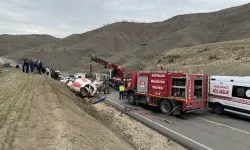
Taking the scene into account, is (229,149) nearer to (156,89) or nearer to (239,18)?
(156,89)

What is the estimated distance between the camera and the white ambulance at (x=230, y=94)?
1513 centimetres

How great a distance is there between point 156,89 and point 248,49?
2562 cm

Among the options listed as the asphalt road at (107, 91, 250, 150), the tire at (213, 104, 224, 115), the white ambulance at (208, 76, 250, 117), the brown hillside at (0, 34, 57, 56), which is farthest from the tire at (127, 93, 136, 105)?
the brown hillside at (0, 34, 57, 56)

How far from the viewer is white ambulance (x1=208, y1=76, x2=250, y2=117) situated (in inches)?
596

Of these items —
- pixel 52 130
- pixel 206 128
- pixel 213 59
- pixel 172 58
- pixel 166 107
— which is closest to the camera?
pixel 52 130

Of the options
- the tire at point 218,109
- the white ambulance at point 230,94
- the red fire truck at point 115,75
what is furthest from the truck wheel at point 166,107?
the red fire truck at point 115,75

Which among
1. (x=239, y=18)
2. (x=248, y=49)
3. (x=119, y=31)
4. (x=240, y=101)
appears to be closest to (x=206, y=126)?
(x=240, y=101)

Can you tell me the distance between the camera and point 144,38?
11112cm

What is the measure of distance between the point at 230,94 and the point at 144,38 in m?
96.6

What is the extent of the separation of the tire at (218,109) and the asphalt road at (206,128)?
0.33 m

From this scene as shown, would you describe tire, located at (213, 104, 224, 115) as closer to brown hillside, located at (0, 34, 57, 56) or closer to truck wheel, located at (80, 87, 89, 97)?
truck wheel, located at (80, 87, 89, 97)

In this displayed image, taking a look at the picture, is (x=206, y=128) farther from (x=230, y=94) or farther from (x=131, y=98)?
(x=131, y=98)

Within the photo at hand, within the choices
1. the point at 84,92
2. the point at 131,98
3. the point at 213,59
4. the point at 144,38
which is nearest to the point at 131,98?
the point at 131,98

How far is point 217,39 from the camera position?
75938 mm
